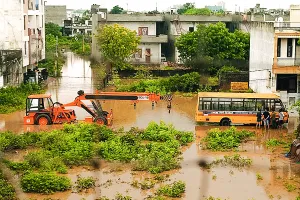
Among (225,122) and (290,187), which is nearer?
(290,187)

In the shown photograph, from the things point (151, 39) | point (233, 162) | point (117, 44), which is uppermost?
A: point (151, 39)

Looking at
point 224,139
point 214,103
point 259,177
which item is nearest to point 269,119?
point 214,103

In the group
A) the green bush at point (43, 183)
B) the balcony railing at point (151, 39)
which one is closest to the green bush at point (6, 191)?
the green bush at point (43, 183)

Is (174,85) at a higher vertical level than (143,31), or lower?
lower

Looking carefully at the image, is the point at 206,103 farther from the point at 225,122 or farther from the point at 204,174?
the point at 204,174

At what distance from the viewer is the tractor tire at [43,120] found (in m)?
25.4

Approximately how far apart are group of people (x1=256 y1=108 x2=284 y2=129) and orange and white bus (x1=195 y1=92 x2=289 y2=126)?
0.72 ft

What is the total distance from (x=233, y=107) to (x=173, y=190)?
10267 mm

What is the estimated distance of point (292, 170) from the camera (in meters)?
18.5

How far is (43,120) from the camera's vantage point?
25469mm

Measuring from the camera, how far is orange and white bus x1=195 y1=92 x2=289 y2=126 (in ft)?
83.0

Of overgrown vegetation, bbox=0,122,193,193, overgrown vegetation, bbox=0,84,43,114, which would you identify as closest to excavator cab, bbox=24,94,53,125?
overgrown vegetation, bbox=0,122,193,193

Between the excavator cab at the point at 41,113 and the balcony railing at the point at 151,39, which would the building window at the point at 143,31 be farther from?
the excavator cab at the point at 41,113

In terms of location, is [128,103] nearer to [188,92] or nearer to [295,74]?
[188,92]
